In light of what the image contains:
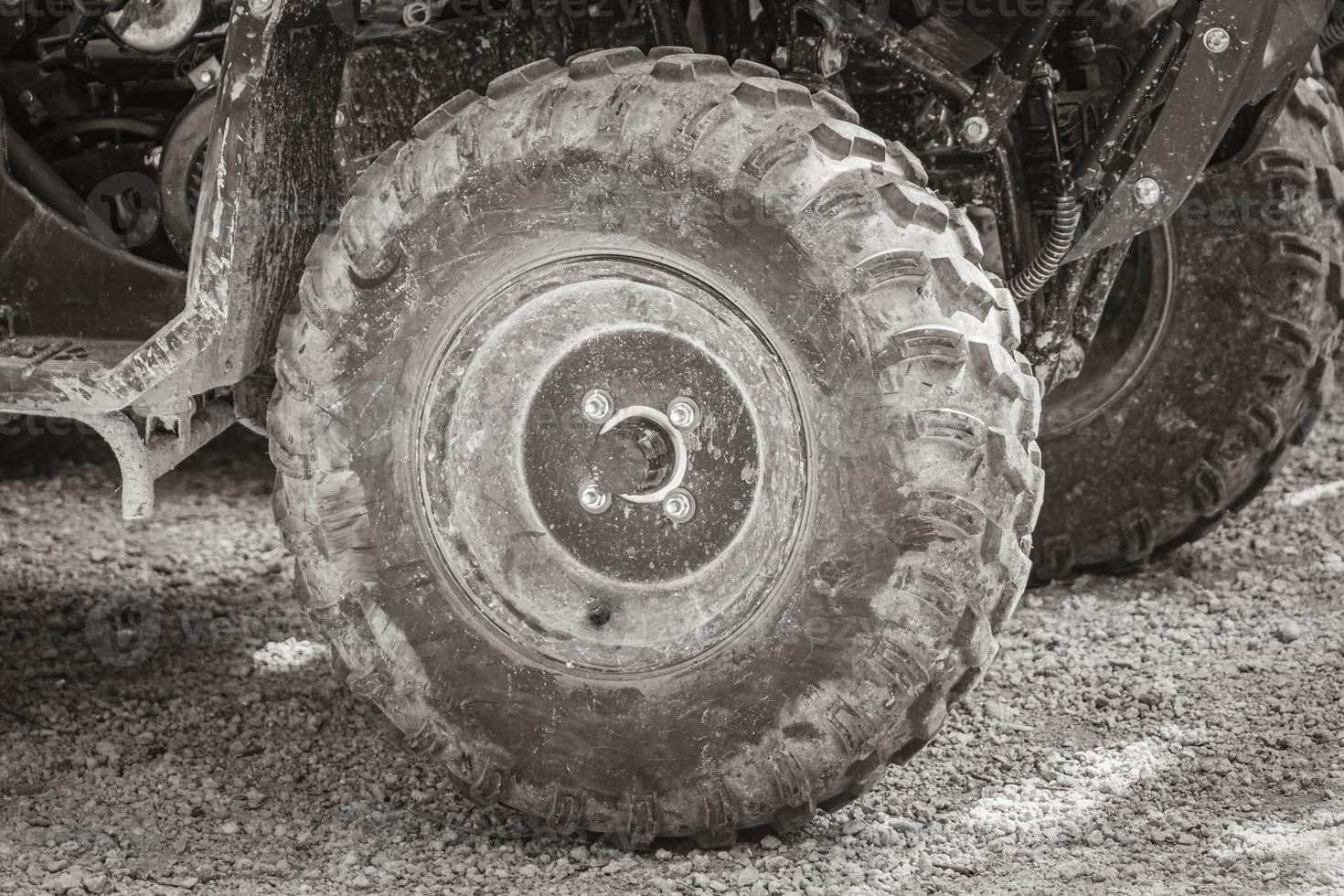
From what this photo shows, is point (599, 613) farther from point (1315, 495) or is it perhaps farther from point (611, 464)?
point (1315, 495)

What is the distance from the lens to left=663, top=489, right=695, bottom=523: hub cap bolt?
275 cm

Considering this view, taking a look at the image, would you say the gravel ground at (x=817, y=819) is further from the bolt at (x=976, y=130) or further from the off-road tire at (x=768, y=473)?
the bolt at (x=976, y=130)

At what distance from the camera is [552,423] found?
2.82 m

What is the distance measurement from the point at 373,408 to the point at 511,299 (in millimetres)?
326

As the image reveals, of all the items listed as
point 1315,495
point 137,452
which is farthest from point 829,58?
point 1315,495

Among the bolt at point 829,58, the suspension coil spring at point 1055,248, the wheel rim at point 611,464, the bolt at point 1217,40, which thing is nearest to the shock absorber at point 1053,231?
the suspension coil spring at point 1055,248

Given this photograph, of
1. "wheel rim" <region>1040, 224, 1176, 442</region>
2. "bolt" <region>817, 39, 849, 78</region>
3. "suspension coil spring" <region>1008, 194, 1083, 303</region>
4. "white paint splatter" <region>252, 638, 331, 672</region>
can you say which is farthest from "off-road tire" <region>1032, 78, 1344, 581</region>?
"white paint splatter" <region>252, 638, 331, 672</region>

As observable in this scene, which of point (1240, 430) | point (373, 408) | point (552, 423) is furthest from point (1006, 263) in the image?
point (373, 408)

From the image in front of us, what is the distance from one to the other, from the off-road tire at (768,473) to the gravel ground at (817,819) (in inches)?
7.5

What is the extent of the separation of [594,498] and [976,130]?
3.91ft

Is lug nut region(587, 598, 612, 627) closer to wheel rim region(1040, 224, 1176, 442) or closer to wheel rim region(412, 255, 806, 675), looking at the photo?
wheel rim region(412, 255, 806, 675)

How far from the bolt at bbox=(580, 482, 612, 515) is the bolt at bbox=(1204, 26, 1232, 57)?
1.42 m

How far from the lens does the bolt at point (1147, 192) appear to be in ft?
9.73

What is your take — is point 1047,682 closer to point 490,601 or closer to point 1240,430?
point 1240,430
